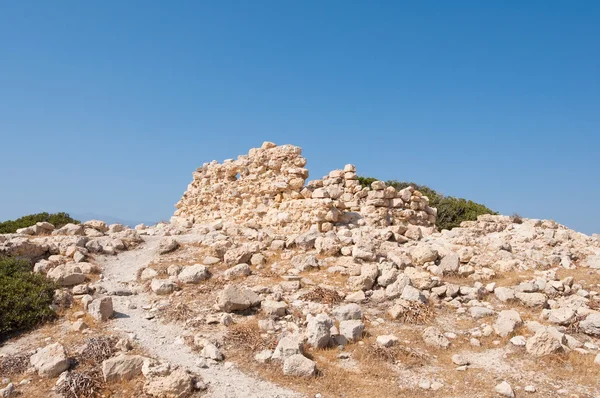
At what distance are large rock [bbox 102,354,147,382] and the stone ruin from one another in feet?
24.6

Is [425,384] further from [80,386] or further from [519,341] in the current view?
[80,386]

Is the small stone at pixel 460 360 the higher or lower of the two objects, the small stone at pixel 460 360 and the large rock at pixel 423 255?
the lower

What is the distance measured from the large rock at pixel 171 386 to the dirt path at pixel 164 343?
0.93 feet

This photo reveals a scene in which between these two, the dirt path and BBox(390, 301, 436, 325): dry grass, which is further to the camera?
BBox(390, 301, 436, 325): dry grass

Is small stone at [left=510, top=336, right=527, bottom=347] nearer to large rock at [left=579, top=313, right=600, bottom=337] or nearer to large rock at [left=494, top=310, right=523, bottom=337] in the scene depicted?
large rock at [left=494, top=310, right=523, bottom=337]

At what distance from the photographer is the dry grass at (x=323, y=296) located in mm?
8086

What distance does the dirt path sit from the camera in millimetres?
5463

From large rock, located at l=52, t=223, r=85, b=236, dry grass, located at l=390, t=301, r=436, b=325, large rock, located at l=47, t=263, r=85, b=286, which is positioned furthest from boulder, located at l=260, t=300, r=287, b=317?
large rock, located at l=52, t=223, r=85, b=236

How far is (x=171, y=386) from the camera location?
5.30 meters

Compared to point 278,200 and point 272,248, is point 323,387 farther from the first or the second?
point 278,200

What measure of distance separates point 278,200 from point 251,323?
757 centimetres

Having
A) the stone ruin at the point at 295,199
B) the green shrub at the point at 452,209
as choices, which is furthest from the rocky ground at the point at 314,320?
the green shrub at the point at 452,209

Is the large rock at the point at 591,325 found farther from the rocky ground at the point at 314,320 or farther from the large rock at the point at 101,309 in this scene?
the large rock at the point at 101,309

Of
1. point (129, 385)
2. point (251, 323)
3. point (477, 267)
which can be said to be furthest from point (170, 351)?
point (477, 267)
